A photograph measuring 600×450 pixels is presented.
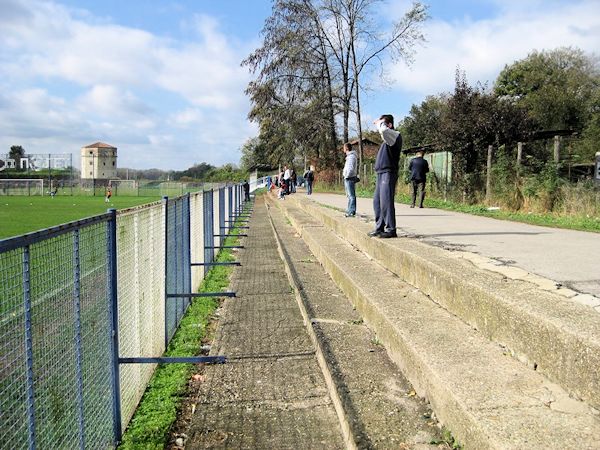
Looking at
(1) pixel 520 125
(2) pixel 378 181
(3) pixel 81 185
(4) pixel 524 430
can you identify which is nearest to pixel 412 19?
(1) pixel 520 125

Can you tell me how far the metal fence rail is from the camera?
2406 millimetres

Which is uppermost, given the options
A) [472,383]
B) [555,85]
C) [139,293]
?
[555,85]

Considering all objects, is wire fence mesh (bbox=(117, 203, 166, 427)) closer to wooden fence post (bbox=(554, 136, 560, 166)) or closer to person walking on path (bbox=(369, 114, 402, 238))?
person walking on path (bbox=(369, 114, 402, 238))

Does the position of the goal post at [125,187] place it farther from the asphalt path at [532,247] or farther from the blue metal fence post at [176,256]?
the blue metal fence post at [176,256]

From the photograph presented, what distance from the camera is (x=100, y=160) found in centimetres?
10806

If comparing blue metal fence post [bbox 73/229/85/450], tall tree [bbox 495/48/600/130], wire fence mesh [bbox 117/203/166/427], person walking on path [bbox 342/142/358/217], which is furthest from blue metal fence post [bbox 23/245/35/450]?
tall tree [bbox 495/48/600/130]

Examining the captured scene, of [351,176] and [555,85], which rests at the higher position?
[555,85]

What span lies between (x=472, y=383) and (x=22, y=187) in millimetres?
58960

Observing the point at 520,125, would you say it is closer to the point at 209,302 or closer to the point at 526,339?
the point at 209,302

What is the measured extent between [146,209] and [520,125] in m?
15.8

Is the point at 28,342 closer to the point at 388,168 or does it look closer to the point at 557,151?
the point at 388,168

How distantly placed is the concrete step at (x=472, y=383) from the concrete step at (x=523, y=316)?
0.07 meters

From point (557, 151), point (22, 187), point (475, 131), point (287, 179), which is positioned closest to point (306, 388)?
point (557, 151)

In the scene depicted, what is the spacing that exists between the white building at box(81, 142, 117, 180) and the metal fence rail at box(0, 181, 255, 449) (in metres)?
103
